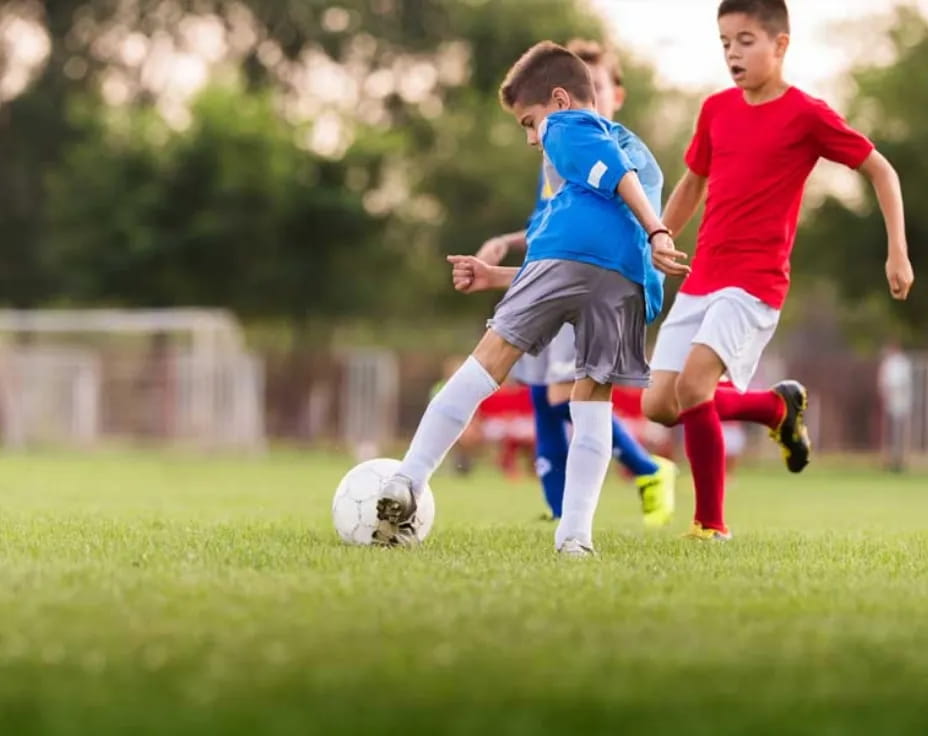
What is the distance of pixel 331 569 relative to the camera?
5.00 meters

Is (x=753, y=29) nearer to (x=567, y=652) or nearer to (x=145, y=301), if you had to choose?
(x=567, y=652)

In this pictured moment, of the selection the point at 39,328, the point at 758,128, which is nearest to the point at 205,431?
the point at 39,328

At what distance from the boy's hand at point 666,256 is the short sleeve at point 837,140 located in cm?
130

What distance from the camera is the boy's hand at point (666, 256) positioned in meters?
5.65

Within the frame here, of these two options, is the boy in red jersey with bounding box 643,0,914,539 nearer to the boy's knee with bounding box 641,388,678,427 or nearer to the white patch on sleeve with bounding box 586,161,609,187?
the boy's knee with bounding box 641,388,678,427

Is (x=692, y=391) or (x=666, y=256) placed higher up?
(x=666, y=256)

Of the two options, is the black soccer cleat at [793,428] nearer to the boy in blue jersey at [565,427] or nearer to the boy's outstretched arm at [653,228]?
the boy in blue jersey at [565,427]

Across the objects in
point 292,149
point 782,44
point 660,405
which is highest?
point 292,149

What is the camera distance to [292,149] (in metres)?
34.5

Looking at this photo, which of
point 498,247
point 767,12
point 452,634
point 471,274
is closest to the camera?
point 452,634

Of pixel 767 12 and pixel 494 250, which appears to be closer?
pixel 767 12

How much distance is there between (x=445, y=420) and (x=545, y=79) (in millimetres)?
1308

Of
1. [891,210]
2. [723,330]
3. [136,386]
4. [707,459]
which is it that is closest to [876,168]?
[891,210]

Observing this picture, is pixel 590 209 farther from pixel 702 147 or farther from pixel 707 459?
pixel 707 459
